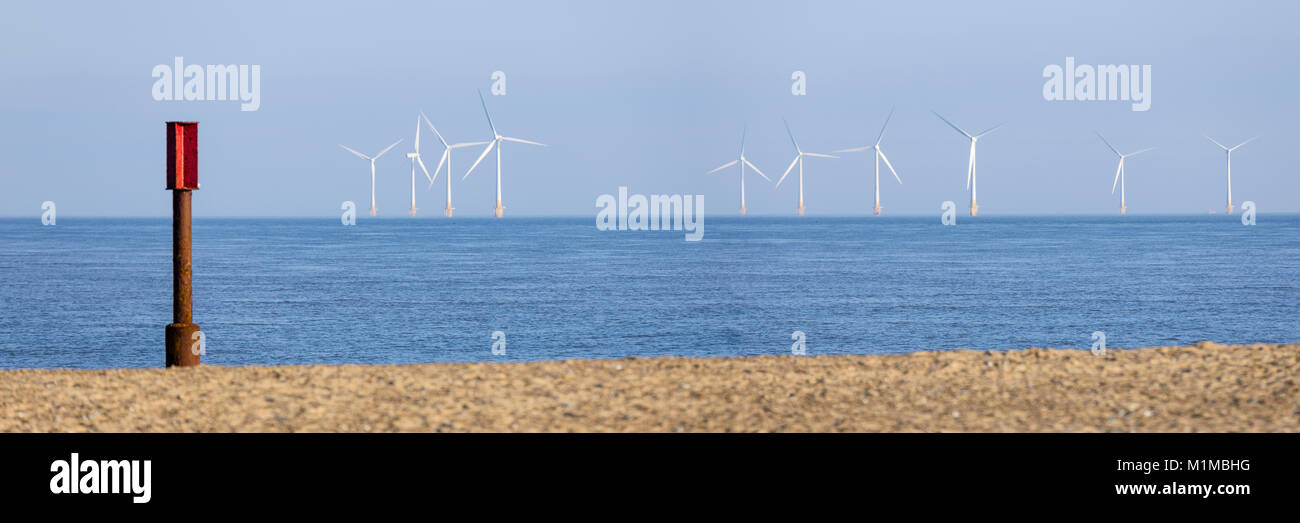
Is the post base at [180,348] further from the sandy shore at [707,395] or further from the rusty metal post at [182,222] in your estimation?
the sandy shore at [707,395]

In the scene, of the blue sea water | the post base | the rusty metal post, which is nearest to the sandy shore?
the post base

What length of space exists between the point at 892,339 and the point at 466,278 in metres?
43.3

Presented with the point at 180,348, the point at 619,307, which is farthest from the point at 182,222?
the point at 619,307

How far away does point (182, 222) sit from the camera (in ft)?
59.6

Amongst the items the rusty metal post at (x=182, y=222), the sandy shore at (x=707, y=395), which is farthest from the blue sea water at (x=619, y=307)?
the sandy shore at (x=707, y=395)

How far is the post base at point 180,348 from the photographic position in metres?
18.1

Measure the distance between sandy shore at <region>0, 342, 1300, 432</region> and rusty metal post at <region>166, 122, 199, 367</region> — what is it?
833mm

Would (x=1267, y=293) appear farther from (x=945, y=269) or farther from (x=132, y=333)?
(x=132, y=333)

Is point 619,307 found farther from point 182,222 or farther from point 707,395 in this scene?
point 707,395

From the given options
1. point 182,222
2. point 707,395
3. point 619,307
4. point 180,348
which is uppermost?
point 182,222

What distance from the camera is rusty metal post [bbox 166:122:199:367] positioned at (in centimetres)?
1809

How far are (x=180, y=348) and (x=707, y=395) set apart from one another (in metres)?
8.40

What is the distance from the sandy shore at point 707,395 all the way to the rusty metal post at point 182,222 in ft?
2.73
